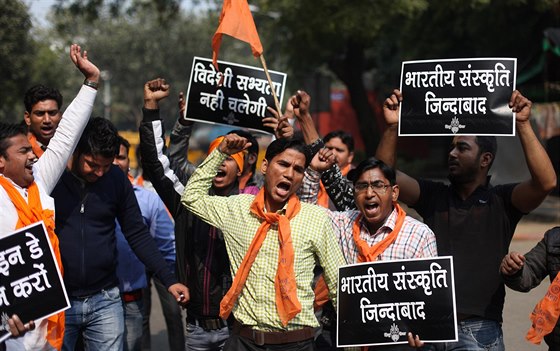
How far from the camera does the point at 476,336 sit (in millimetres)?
4883

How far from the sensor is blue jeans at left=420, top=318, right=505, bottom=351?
4875mm

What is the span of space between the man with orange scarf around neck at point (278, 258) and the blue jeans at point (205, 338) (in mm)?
729

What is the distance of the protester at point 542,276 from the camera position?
4574 millimetres

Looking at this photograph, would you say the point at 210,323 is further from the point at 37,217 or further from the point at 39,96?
the point at 39,96

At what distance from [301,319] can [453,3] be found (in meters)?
15.8

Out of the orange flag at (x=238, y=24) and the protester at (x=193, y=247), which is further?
the orange flag at (x=238, y=24)

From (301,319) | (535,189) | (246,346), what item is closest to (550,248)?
(535,189)

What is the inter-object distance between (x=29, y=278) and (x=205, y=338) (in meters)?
1.44

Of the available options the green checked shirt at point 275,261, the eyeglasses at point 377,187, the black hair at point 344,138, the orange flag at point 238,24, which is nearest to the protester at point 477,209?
the eyeglasses at point 377,187

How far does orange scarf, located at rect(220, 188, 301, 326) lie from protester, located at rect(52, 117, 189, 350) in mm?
613

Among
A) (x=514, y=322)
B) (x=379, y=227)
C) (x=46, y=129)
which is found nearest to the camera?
(x=379, y=227)

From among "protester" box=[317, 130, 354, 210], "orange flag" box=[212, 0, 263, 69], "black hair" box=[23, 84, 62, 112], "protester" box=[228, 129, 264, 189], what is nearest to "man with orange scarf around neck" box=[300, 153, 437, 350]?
"orange flag" box=[212, 0, 263, 69]

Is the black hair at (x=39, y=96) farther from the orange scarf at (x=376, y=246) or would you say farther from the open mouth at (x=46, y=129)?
the orange scarf at (x=376, y=246)

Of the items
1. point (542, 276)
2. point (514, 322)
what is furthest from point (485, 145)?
point (514, 322)
